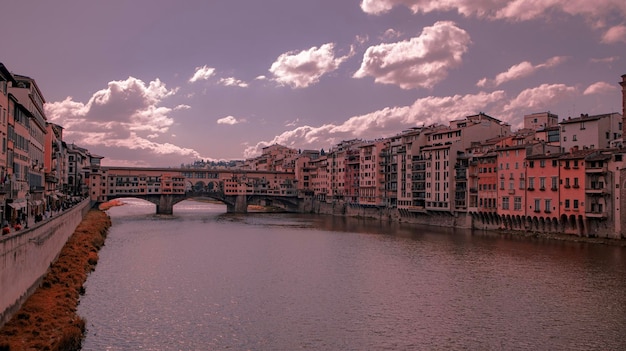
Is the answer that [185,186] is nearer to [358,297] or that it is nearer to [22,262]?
[358,297]

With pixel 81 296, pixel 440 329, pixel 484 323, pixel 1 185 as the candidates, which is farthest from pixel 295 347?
pixel 1 185

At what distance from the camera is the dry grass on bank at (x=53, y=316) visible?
61.0 feet

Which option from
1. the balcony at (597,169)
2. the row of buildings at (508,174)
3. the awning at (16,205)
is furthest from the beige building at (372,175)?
the awning at (16,205)

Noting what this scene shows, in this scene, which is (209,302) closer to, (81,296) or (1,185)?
(81,296)

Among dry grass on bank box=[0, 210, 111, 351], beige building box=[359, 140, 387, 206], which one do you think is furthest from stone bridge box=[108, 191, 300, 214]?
dry grass on bank box=[0, 210, 111, 351]

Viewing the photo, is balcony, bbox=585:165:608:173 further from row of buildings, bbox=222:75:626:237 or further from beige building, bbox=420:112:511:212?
Answer: beige building, bbox=420:112:511:212

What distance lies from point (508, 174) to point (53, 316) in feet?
179

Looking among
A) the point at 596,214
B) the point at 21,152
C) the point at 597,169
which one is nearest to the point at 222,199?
the point at 21,152

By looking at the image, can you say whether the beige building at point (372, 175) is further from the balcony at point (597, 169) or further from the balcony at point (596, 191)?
the balcony at point (597, 169)

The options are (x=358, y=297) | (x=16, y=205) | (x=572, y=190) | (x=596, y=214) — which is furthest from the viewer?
(x=572, y=190)

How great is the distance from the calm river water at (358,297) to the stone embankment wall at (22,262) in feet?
9.81

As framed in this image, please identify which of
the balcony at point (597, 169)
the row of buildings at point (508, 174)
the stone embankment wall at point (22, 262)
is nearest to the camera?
the stone embankment wall at point (22, 262)

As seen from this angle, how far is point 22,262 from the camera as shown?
857 inches

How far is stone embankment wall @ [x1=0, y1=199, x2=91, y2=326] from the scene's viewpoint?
18766 mm
